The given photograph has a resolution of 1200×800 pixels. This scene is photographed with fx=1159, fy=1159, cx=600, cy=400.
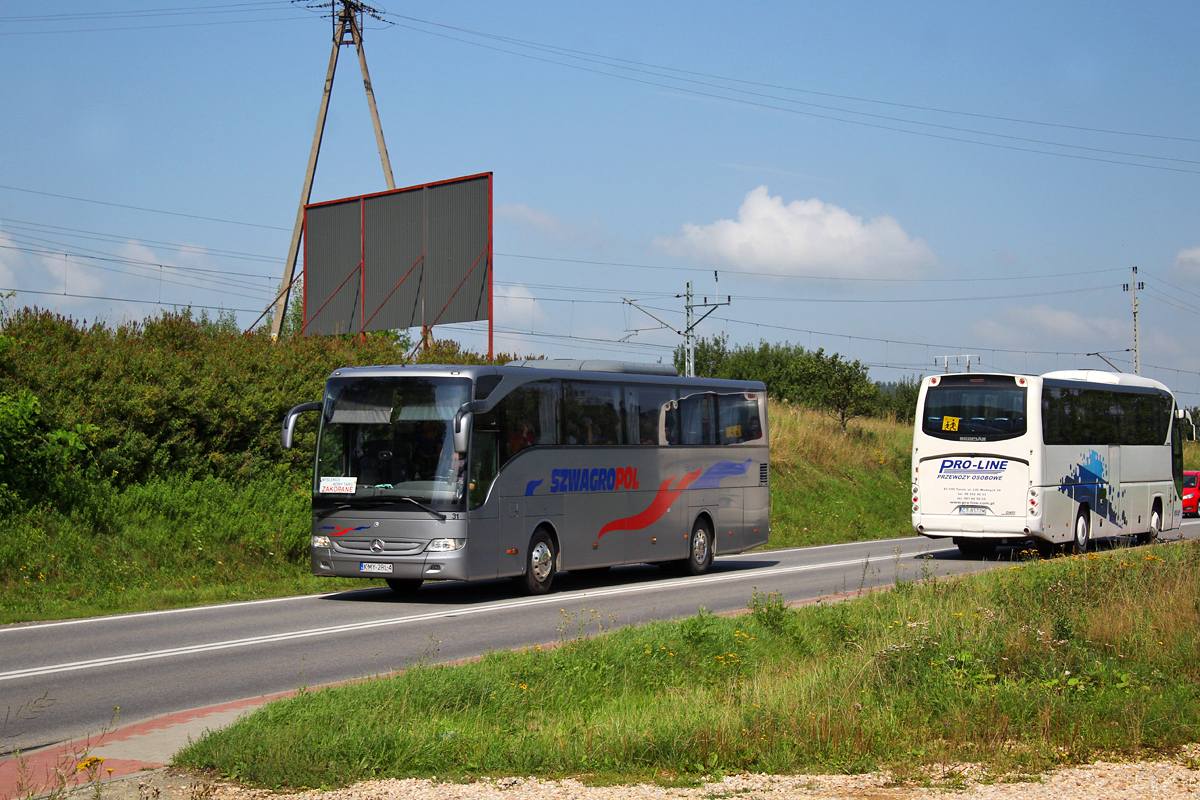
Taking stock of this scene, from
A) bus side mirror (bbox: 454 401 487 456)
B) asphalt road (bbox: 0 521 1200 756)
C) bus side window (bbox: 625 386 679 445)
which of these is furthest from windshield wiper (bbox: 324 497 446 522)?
bus side window (bbox: 625 386 679 445)

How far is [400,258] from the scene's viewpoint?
106ft

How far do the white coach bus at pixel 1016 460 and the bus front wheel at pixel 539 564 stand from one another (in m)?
8.76

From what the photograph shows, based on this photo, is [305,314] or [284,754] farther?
Answer: [305,314]

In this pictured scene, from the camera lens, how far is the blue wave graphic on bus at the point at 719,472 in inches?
827

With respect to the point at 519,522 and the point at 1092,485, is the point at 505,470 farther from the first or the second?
the point at 1092,485

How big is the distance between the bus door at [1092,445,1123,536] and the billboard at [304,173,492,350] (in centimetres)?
1487

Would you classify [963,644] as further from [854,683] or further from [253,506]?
[253,506]

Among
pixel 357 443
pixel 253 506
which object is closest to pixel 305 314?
pixel 253 506

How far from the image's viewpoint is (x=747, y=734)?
7.11 m

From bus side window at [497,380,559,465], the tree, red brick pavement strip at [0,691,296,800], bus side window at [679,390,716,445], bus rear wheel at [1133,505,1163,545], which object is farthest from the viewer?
the tree

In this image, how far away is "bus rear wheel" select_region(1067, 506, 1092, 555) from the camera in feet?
77.1

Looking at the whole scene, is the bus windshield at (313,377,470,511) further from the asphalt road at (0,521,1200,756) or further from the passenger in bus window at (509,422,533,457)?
the asphalt road at (0,521,1200,756)

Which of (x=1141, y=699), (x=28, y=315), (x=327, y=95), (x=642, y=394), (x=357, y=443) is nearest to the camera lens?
(x=1141, y=699)

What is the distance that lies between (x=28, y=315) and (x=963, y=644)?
63.9 feet
